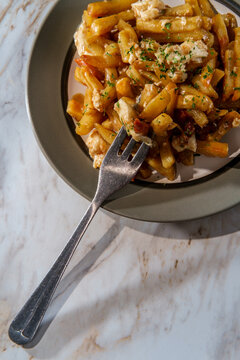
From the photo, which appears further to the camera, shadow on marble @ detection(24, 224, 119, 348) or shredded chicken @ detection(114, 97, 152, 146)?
shadow on marble @ detection(24, 224, 119, 348)

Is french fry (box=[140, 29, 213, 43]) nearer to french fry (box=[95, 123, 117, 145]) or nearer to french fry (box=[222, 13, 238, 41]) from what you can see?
french fry (box=[222, 13, 238, 41])

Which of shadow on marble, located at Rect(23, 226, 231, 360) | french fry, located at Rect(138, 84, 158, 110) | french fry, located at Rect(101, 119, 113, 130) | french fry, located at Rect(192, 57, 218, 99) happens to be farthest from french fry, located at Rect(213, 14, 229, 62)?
shadow on marble, located at Rect(23, 226, 231, 360)

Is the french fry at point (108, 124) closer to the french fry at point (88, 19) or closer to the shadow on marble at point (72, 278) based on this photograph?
the french fry at point (88, 19)

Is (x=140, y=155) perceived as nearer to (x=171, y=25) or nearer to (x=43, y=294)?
(x=171, y=25)

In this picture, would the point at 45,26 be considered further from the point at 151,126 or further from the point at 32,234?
the point at 32,234

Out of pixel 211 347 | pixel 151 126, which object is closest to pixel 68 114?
pixel 151 126

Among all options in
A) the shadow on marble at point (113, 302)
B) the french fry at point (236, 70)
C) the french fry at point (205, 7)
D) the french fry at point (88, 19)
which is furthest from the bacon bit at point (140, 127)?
the shadow on marble at point (113, 302)

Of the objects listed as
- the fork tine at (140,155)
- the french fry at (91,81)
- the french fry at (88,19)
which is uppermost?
the french fry at (88,19)
